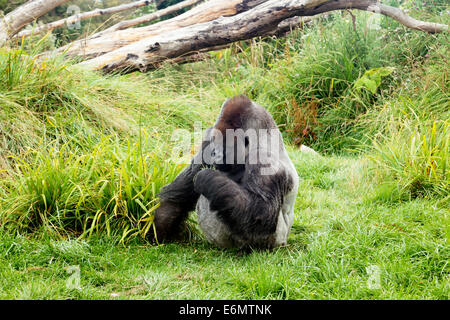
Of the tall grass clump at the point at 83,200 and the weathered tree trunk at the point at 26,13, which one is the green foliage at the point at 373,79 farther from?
the weathered tree trunk at the point at 26,13

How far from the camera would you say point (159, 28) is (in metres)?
6.96

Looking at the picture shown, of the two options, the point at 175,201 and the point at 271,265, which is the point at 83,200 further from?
the point at 271,265

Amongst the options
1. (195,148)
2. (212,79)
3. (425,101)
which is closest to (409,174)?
(425,101)

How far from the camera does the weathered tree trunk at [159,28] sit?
654 centimetres

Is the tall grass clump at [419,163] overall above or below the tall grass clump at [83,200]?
below

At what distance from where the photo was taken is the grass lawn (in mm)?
2717

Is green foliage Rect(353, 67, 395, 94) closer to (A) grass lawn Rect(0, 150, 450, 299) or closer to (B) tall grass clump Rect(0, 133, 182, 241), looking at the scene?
(A) grass lawn Rect(0, 150, 450, 299)

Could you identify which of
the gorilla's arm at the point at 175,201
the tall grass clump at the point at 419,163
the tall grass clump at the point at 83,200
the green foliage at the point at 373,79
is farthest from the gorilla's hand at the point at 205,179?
the green foliage at the point at 373,79

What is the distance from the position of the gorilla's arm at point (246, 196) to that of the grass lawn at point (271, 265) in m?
0.31

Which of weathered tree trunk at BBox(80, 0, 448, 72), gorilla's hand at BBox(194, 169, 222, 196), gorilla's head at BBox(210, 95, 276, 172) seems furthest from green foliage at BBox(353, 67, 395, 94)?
gorilla's hand at BBox(194, 169, 222, 196)

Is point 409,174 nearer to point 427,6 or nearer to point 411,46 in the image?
point 411,46

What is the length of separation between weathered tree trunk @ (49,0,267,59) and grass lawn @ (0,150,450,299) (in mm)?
3886

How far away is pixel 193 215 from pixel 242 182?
33.8 inches

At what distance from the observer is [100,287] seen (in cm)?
284
